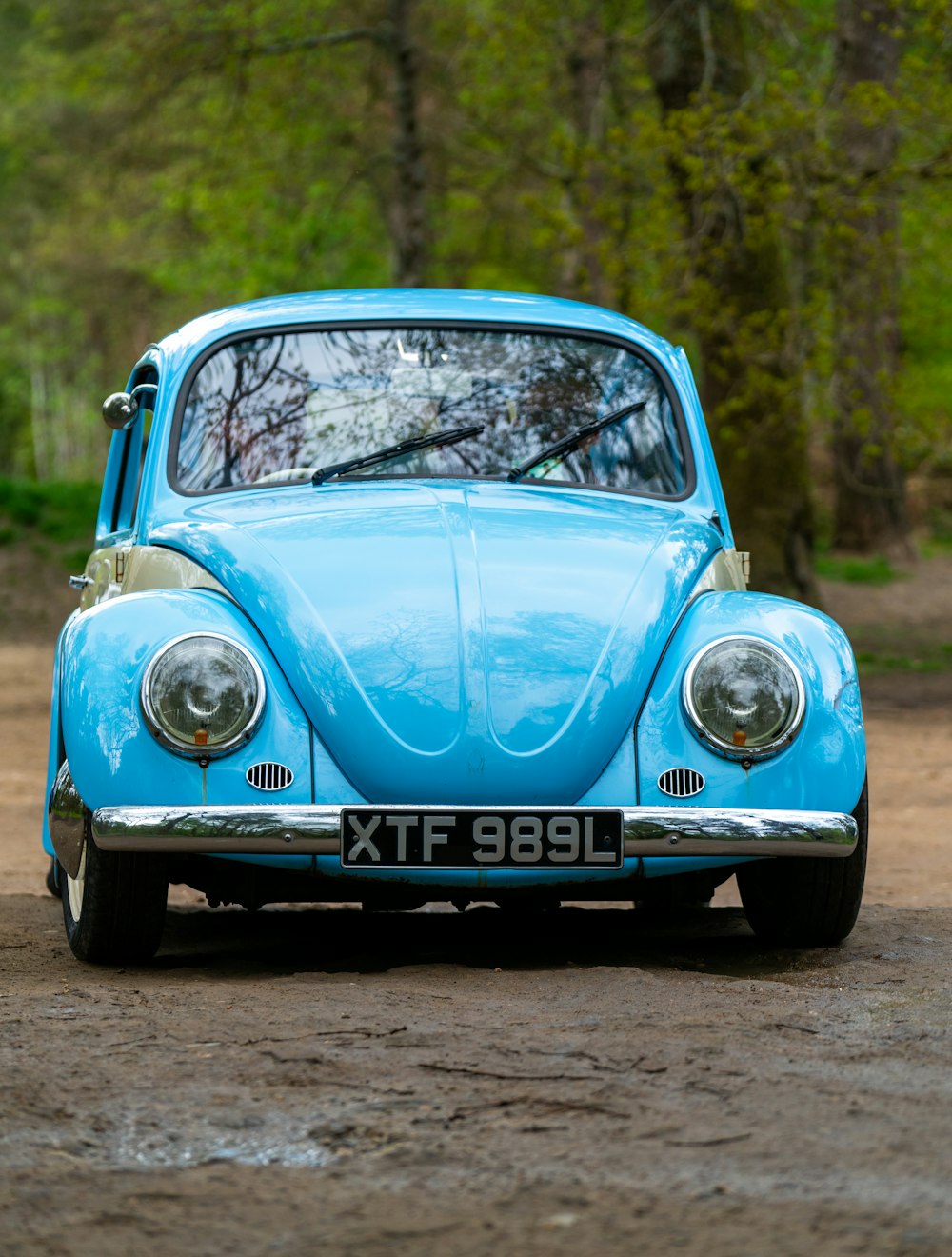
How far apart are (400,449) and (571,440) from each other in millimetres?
506

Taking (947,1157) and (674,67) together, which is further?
(674,67)

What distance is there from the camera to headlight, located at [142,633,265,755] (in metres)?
4.20

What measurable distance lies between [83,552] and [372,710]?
17386 millimetres

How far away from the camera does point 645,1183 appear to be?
8.46 feet

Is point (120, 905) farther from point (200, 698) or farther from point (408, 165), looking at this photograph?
point (408, 165)

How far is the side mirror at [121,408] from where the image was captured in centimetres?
553

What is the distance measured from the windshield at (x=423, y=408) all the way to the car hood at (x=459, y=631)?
492 mm

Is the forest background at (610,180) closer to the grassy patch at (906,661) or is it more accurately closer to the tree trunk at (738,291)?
the tree trunk at (738,291)

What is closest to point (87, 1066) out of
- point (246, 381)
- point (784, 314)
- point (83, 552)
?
point (246, 381)

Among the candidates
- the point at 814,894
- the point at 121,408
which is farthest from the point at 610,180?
the point at 814,894

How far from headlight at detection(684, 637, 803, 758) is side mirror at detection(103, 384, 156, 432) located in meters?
2.09

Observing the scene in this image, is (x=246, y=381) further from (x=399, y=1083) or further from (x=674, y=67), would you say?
(x=674, y=67)

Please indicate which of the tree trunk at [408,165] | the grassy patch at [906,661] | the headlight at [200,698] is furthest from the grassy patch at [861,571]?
the headlight at [200,698]

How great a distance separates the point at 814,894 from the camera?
4605 mm
